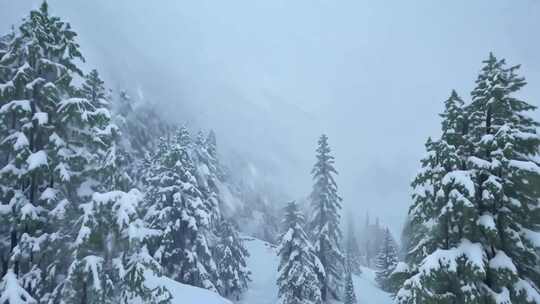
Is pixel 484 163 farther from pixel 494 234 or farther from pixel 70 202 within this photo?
pixel 70 202

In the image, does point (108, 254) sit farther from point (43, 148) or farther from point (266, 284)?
point (266, 284)

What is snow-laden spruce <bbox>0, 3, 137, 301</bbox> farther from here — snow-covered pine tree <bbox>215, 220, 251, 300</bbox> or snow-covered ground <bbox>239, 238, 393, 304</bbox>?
snow-covered ground <bbox>239, 238, 393, 304</bbox>

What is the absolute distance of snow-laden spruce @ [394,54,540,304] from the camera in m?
11.4

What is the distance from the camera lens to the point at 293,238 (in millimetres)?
28641

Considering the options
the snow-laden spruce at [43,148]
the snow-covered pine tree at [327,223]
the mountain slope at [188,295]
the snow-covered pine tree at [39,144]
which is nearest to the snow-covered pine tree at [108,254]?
the snow-laden spruce at [43,148]

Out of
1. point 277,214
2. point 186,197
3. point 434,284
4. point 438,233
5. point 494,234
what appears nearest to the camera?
point 494,234

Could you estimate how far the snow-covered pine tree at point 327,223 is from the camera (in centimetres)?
3323

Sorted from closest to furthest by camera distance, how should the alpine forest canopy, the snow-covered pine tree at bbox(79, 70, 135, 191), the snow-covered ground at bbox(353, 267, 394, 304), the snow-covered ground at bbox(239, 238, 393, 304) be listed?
1. the alpine forest canopy
2. the snow-covered pine tree at bbox(79, 70, 135, 191)
3. the snow-covered ground at bbox(239, 238, 393, 304)
4. the snow-covered ground at bbox(353, 267, 394, 304)

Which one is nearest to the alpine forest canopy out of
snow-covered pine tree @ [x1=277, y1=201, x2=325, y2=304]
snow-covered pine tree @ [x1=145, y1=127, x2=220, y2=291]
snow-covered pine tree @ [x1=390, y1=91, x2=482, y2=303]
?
snow-covered pine tree @ [x1=390, y1=91, x2=482, y2=303]

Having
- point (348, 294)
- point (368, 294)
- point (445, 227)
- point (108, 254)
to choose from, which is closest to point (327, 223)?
point (348, 294)

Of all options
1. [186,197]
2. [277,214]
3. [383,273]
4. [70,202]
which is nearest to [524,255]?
[70,202]

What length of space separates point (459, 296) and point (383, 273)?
53.6m

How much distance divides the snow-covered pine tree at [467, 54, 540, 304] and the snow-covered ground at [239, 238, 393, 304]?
31020 millimetres

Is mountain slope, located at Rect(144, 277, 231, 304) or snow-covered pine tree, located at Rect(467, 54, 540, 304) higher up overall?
snow-covered pine tree, located at Rect(467, 54, 540, 304)
